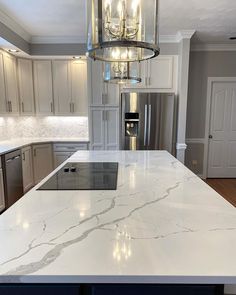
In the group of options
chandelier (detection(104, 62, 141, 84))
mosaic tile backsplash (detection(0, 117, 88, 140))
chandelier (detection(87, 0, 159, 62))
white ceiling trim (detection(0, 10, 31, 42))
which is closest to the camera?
chandelier (detection(87, 0, 159, 62))

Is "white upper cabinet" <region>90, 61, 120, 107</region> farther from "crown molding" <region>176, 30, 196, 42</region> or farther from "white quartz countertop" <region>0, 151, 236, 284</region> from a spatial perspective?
"white quartz countertop" <region>0, 151, 236, 284</region>

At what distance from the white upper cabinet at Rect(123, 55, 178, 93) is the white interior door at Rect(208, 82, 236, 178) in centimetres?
110

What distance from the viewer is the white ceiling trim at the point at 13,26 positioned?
3.09 meters

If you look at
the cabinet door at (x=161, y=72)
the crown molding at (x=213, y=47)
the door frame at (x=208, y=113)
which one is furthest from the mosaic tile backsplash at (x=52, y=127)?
the crown molding at (x=213, y=47)

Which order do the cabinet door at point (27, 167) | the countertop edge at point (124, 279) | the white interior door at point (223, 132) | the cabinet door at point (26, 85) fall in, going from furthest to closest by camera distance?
the white interior door at point (223, 132), the cabinet door at point (26, 85), the cabinet door at point (27, 167), the countertop edge at point (124, 279)

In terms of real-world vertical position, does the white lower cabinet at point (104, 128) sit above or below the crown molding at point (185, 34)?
below

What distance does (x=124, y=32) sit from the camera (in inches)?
55.6

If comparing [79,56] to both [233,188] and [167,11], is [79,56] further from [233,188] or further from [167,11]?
[233,188]

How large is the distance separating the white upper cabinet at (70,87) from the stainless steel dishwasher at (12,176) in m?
1.37

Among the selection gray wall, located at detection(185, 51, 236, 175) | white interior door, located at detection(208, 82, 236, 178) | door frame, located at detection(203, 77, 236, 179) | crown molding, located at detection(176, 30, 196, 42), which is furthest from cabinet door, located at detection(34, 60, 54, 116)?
white interior door, located at detection(208, 82, 236, 178)

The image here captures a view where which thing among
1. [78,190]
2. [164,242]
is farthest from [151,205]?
[78,190]

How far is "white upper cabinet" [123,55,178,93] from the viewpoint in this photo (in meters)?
4.03

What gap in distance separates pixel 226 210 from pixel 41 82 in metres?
4.10

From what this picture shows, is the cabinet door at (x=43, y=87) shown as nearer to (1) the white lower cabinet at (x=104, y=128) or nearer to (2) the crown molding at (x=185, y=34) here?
(1) the white lower cabinet at (x=104, y=128)
